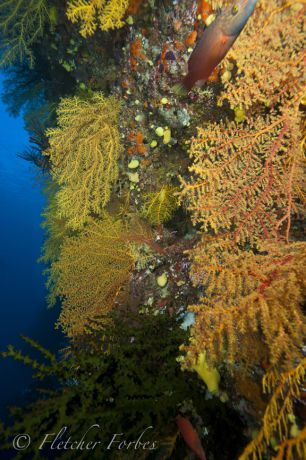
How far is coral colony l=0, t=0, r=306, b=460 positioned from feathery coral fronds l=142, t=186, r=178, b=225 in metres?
0.02

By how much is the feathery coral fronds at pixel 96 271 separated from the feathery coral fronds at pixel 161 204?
35 cm

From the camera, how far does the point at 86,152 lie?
404 centimetres

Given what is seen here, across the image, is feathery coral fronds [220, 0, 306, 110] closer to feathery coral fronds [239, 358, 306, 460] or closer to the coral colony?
the coral colony

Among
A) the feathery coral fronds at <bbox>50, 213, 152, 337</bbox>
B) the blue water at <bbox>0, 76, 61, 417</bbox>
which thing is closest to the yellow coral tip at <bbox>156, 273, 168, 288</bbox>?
the feathery coral fronds at <bbox>50, 213, 152, 337</bbox>

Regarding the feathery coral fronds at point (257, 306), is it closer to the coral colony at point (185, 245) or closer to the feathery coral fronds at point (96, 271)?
the coral colony at point (185, 245)

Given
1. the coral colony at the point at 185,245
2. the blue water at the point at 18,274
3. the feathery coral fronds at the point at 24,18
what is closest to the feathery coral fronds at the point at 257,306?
the coral colony at the point at 185,245

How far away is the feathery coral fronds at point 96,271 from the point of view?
4.11 metres

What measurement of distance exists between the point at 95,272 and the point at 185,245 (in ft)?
4.96

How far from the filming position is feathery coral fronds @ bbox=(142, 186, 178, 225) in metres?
3.61

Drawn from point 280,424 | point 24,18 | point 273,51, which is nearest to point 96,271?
point 280,424

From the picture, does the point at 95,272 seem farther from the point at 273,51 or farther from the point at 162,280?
the point at 273,51

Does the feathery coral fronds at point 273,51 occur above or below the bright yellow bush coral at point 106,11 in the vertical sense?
below

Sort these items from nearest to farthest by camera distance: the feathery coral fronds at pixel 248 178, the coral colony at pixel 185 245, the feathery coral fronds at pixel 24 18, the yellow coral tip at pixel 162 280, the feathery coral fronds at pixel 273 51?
1. the coral colony at pixel 185 245
2. the feathery coral fronds at pixel 273 51
3. the feathery coral fronds at pixel 248 178
4. the yellow coral tip at pixel 162 280
5. the feathery coral fronds at pixel 24 18

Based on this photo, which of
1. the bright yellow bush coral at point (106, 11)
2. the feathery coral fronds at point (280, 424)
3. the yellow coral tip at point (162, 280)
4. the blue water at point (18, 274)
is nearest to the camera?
the feathery coral fronds at point (280, 424)
